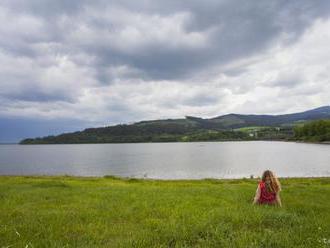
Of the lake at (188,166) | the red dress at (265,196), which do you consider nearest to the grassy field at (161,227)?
the red dress at (265,196)

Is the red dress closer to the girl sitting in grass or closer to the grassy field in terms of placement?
the girl sitting in grass

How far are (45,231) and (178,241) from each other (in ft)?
12.0

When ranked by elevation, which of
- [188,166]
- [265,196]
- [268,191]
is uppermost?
[268,191]

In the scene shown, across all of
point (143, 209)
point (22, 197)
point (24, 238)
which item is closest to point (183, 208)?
point (143, 209)

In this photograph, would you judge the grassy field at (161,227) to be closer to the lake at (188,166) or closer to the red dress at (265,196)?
the red dress at (265,196)

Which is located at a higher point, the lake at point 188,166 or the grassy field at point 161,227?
the grassy field at point 161,227

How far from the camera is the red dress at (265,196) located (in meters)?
13.4

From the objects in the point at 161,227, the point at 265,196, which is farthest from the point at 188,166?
the point at 161,227

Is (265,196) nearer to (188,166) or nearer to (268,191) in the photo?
(268,191)

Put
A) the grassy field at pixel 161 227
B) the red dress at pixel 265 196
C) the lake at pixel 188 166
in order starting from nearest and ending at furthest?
the grassy field at pixel 161 227 < the red dress at pixel 265 196 < the lake at pixel 188 166

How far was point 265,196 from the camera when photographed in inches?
531

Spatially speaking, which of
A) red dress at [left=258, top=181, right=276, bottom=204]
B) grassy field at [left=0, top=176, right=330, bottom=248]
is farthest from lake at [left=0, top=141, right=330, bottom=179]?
grassy field at [left=0, top=176, right=330, bottom=248]

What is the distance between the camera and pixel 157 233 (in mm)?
8242

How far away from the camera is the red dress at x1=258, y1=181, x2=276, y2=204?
43.9 feet
